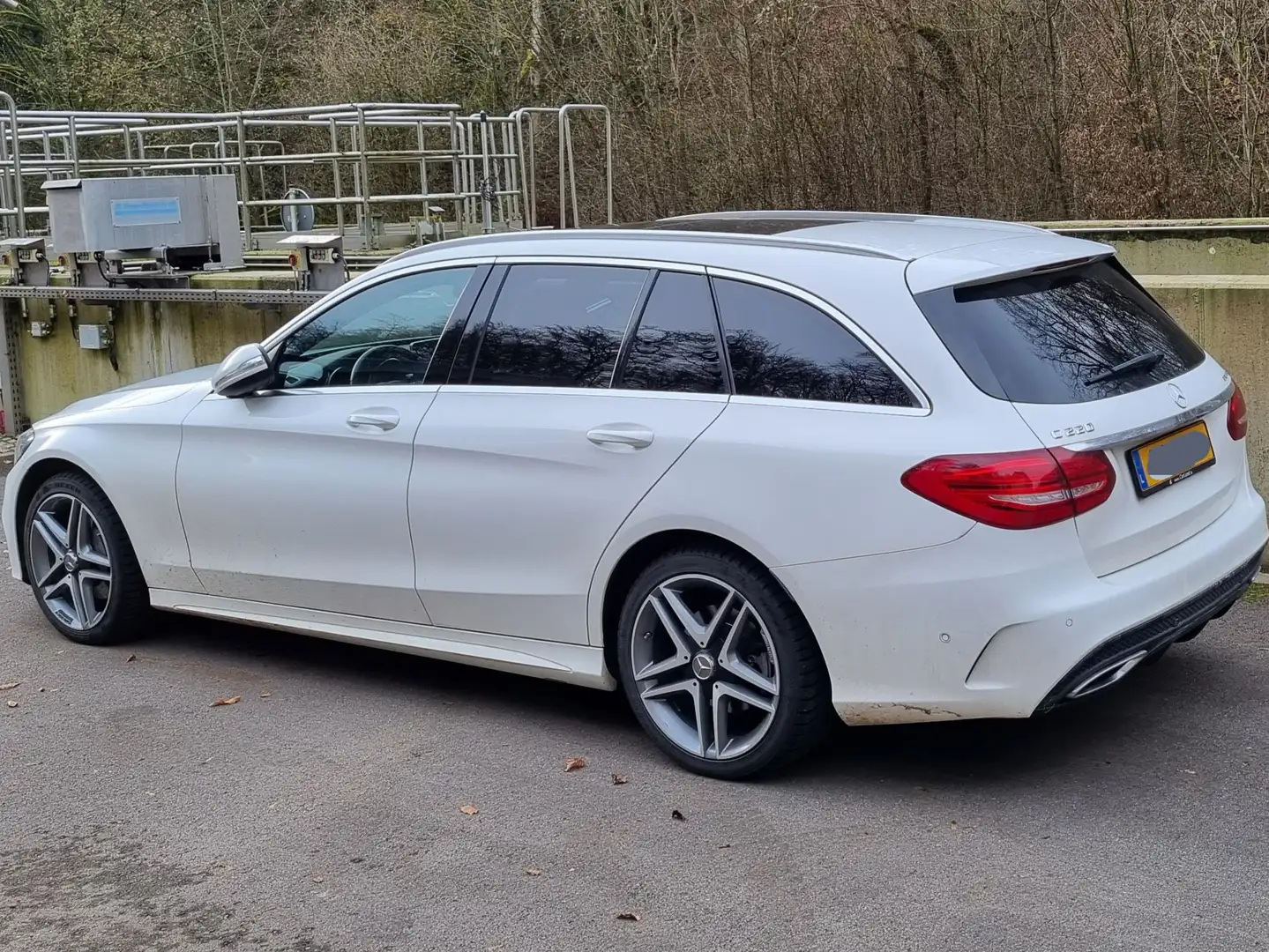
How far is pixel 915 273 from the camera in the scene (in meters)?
4.56

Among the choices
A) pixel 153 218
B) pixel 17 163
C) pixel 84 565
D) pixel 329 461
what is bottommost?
pixel 84 565

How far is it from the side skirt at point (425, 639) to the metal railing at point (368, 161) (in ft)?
19.2

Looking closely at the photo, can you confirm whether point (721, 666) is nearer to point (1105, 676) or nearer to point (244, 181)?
point (1105, 676)

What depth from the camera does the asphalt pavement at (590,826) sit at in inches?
154

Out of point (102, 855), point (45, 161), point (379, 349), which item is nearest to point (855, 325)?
point (379, 349)

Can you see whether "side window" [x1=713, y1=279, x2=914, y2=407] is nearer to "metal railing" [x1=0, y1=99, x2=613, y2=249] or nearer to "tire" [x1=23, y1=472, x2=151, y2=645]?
"tire" [x1=23, y1=472, x2=151, y2=645]

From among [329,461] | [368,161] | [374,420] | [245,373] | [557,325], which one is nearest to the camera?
[557,325]

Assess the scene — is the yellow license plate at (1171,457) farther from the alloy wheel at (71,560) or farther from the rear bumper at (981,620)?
the alloy wheel at (71,560)

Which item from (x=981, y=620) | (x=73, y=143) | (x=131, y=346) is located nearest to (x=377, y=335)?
(x=981, y=620)

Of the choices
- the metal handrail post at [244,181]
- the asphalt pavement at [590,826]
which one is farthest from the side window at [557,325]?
the metal handrail post at [244,181]

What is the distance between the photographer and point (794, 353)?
4656 mm

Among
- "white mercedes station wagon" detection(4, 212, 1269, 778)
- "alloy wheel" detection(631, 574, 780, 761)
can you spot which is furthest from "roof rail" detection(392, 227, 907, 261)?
"alloy wheel" detection(631, 574, 780, 761)

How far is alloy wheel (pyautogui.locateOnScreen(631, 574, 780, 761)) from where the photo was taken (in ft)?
15.4

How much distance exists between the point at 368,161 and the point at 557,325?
9.06 metres
